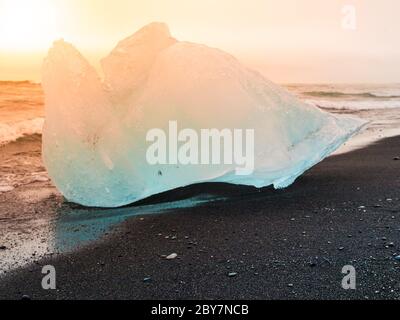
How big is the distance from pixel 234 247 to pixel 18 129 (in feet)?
18.9

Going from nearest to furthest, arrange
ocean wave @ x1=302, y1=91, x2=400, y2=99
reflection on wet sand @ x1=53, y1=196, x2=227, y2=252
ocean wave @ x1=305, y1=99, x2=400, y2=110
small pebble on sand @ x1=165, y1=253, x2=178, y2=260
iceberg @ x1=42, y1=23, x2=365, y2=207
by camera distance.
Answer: small pebble on sand @ x1=165, y1=253, x2=178, y2=260 < reflection on wet sand @ x1=53, y1=196, x2=227, y2=252 < iceberg @ x1=42, y1=23, x2=365, y2=207 < ocean wave @ x1=305, y1=99, x2=400, y2=110 < ocean wave @ x1=302, y1=91, x2=400, y2=99

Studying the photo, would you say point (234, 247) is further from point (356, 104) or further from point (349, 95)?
point (349, 95)

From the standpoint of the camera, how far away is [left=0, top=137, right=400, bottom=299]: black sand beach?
2248 millimetres

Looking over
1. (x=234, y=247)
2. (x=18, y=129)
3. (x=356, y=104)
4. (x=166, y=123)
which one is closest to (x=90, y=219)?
(x=166, y=123)

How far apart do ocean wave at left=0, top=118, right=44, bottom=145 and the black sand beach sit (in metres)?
3.50

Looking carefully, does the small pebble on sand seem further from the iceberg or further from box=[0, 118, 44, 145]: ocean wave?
box=[0, 118, 44, 145]: ocean wave

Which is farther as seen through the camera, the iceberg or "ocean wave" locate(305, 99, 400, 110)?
"ocean wave" locate(305, 99, 400, 110)

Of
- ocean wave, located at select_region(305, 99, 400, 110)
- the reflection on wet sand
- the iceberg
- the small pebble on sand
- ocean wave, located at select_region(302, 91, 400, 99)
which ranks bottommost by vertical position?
ocean wave, located at select_region(305, 99, 400, 110)

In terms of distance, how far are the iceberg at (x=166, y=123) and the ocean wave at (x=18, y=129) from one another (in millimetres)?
3719

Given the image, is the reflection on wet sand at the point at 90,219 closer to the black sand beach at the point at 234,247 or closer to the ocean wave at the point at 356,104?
the black sand beach at the point at 234,247

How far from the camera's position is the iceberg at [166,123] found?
3.43 meters

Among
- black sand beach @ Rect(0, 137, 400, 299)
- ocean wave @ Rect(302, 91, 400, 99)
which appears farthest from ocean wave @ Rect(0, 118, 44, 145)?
ocean wave @ Rect(302, 91, 400, 99)

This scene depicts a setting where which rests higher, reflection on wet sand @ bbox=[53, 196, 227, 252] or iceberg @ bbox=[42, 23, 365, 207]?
iceberg @ bbox=[42, 23, 365, 207]
